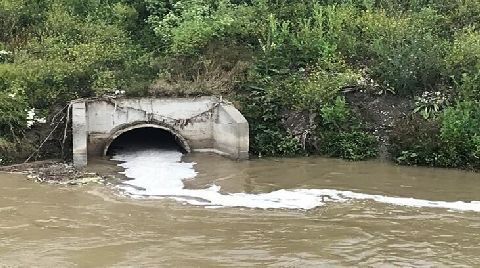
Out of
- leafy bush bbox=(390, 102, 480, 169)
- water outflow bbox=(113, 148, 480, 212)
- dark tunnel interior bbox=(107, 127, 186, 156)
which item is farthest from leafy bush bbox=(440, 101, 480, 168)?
dark tunnel interior bbox=(107, 127, 186, 156)

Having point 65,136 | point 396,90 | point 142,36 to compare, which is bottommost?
point 65,136

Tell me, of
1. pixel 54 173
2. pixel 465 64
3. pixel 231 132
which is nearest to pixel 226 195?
pixel 231 132

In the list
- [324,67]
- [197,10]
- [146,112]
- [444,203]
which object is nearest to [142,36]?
[197,10]

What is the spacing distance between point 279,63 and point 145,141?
4.75 m

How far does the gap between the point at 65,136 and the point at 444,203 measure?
9481mm

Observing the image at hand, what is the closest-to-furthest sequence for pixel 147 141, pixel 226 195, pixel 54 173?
1. pixel 226 195
2. pixel 54 173
3. pixel 147 141

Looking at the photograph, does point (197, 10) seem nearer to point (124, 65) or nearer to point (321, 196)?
point (124, 65)

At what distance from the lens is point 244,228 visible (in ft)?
37.8

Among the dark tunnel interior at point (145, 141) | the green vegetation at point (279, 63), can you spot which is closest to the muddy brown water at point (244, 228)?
the green vegetation at point (279, 63)

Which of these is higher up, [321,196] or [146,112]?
[146,112]

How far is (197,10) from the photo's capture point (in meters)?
21.4

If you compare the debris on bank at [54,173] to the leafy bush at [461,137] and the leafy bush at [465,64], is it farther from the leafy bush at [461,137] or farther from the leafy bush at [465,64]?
the leafy bush at [465,64]

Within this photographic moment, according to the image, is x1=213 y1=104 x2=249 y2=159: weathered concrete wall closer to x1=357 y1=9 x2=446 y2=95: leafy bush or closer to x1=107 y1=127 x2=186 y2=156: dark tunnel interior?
x1=107 y1=127 x2=186 y2=156: dark tunnel interior

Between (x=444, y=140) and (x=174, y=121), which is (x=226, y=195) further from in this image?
(x=444, y=140)
